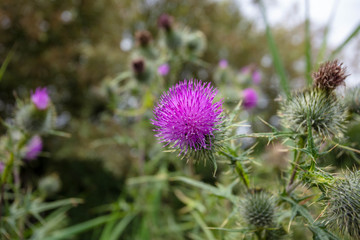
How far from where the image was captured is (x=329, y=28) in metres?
1.51

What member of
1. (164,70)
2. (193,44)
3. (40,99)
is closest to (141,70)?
(164,70)

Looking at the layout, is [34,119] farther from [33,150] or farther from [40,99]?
[33,150]

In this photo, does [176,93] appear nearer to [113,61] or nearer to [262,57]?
[113,61]

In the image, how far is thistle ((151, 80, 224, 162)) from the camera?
1025 millimetres

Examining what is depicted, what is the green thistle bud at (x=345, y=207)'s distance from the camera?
0.93 m

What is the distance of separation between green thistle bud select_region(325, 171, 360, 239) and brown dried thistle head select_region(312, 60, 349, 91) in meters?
0.43

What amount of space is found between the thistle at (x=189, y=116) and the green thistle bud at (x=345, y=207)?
1.55 feet

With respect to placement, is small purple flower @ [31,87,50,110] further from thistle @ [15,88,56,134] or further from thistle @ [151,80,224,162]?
thistle @ [151,80,224,162]

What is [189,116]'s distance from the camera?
1.02 metres

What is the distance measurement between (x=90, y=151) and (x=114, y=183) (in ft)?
4.22

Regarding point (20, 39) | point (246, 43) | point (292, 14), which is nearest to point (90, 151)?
point (20, 39)

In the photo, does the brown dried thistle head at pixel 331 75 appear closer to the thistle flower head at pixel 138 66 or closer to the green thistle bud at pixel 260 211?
A: the green thistle bud at pixel 260 211

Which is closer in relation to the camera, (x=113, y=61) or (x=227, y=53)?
(x=113, y=61)

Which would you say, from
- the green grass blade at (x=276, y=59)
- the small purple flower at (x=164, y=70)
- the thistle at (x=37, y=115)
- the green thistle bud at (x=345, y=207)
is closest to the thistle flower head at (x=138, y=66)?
the small purple flower at (x=164, y=70)
